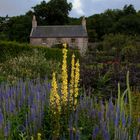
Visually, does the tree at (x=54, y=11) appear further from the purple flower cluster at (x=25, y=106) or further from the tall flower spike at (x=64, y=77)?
the tall flower spike at (x=64, y=77)

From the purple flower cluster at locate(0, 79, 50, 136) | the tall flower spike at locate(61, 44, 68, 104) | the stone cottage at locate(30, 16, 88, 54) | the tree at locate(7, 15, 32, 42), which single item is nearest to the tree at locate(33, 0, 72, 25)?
the tree at locate(7, 15, 32, 42)

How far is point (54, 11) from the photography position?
95.2 meters

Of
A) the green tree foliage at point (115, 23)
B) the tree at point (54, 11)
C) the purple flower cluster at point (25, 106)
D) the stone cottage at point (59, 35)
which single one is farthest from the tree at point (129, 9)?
the purple flower cluster at point (25, 106)

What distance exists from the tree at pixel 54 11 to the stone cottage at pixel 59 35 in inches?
459

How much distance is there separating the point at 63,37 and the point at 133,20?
13.8m

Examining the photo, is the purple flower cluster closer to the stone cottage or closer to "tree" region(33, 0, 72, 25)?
the stone cottage

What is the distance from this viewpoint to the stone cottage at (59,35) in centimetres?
8119

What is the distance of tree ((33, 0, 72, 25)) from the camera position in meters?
95.2

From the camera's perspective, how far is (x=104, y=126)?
3859 millimetres

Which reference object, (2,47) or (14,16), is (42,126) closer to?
(2,47)

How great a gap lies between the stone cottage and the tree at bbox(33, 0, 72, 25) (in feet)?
38.2

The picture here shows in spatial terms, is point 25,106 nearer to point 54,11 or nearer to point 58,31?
point 58,31

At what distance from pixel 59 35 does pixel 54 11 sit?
14.3 metres

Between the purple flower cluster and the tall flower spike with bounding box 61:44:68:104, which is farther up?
the tall flower spike with bounding box 61:44:68:104
